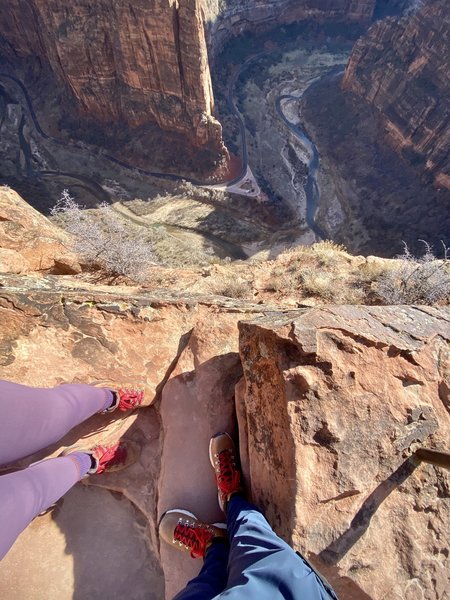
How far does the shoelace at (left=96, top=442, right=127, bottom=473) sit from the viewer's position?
3133 millimetres

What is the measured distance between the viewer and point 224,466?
2.96 m

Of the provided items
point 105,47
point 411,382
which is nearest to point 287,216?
point 105,47

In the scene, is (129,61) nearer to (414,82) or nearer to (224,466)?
(414,82)

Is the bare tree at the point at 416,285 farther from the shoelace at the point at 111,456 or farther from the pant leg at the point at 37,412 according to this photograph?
the pant leg at the point at 37,412

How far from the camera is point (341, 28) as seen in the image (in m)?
31.3

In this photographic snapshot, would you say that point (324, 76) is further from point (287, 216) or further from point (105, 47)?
point (105, 47)

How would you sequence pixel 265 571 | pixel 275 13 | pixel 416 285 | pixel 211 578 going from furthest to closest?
pixel 275 13
pixel 416 285
pixel 211 578
pixel 265 571

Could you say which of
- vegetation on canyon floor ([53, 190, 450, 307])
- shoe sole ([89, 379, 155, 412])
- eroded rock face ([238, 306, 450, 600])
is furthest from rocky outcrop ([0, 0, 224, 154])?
eroded rock face ([238, 306, 450, 600])

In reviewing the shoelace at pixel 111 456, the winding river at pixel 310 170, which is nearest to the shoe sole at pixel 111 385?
the shoelace at pixel 111 456

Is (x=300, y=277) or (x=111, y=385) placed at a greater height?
(x=300, y=277)

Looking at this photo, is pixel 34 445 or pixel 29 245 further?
pixel 29 245

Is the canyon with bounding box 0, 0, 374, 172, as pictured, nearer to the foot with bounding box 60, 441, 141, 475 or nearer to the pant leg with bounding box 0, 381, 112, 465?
the pant leg with bounding box 0, 381, 112, 465

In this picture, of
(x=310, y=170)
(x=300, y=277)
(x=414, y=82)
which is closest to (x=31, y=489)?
(x=300, y=277)

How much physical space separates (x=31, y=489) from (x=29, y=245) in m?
5.71
